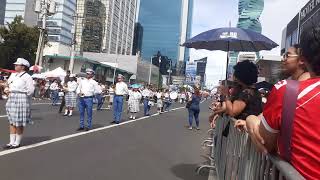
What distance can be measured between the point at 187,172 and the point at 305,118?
634cm

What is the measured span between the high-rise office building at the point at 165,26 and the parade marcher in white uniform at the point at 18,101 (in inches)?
6568

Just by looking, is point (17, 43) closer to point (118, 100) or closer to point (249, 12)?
point (249, 12)

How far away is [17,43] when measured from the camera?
59844 mm

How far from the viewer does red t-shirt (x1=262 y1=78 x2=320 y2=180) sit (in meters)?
2.80

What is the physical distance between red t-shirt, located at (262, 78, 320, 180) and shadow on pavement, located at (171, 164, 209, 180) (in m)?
5.63

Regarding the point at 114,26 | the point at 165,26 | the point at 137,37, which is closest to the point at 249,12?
the point at 114,26

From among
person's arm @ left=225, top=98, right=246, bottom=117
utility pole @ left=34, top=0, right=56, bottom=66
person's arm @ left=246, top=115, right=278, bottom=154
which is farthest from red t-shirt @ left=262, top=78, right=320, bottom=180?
utility pole @ left=34, top=0, right=56, bottom=66

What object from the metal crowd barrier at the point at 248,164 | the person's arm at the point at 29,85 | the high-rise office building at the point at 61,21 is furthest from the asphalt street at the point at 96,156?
the high-rise office building at the point at 61,21

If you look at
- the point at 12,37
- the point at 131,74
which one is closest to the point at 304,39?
the point at 12,37

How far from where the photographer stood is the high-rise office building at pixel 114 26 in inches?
3797

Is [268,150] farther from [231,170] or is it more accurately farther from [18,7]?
[18,7]

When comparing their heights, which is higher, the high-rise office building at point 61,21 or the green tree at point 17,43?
the high-rise office building at point 61,21

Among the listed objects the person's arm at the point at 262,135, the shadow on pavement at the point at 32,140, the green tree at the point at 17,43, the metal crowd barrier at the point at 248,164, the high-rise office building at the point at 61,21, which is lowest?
the shadow on pavement at the point at 32,140

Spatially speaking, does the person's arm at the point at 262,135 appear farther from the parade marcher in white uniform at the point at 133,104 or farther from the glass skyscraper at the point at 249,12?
the glass skyscraper at the point at 249,12
